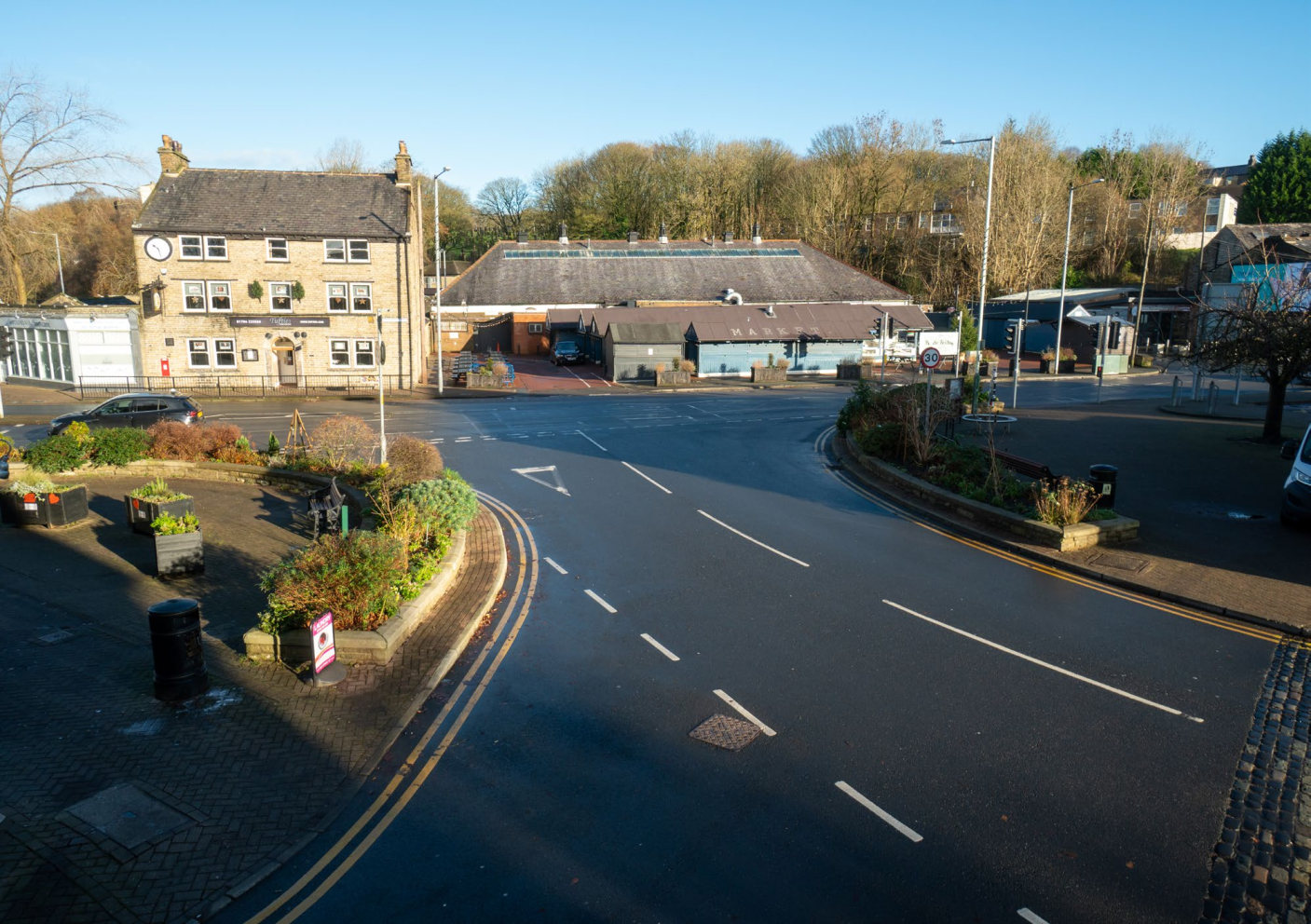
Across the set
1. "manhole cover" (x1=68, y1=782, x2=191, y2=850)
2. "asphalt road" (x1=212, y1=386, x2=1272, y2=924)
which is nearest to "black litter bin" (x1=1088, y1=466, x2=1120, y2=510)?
"asphalt road" (x1=212, y1=386, x2=1272, y2=924)

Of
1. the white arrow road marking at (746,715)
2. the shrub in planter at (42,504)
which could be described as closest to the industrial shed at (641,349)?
the shrub in planter at (42,504)

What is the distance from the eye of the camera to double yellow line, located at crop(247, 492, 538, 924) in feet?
21.4

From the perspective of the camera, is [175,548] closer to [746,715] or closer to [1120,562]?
[746,715]

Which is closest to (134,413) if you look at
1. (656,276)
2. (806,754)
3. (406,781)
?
(406,781)

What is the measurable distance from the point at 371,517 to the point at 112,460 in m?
10.8

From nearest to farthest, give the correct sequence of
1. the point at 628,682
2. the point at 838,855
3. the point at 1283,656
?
the point at 838,855
the point at 628,682
the point at 1283,656

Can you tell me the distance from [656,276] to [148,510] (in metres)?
49.7

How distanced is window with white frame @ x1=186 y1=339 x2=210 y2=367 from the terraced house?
1.8 inches

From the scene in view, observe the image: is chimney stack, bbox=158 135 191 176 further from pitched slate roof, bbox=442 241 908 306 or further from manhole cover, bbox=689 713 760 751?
manhole cover, bbox=689 713 760 751

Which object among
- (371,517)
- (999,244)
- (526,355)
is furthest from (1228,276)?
(371,517)

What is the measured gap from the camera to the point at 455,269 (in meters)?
84.4

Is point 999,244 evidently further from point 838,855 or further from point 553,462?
point 838,855

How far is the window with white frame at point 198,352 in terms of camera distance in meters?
41.8

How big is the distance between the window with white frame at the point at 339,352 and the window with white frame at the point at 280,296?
2.82 meters
